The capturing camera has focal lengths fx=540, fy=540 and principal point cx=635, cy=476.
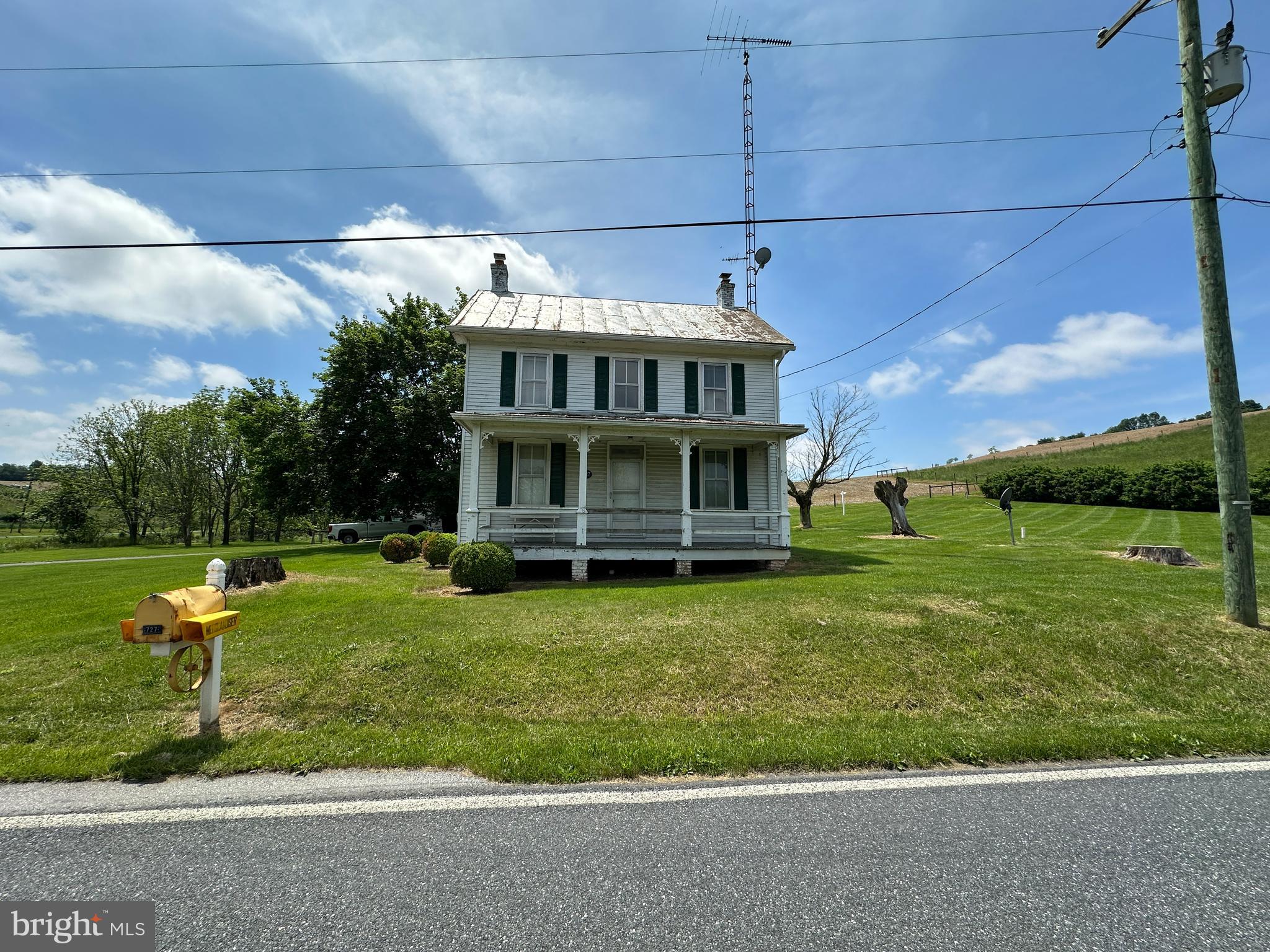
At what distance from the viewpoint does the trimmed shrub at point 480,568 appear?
10.9m

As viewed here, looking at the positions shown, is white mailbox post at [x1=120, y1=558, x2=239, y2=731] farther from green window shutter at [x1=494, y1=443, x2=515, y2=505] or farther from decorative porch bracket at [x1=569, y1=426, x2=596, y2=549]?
green window shutter at [x1=494, y1=443, x2=515, y2=505]

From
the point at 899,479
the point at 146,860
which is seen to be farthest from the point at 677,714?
the point at 899,479

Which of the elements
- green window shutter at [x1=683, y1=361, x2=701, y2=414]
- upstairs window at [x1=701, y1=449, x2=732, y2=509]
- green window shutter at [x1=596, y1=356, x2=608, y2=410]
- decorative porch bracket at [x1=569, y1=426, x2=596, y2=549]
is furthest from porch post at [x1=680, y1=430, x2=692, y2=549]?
green window shutter at [x1=596, y1=356, x2=608, y2=410]

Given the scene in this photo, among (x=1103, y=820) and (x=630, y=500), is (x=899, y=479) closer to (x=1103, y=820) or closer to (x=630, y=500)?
(x=630, y=500)

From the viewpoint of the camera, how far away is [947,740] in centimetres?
434

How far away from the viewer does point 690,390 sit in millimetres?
16219

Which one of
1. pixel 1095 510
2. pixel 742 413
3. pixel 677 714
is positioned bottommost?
pixel 677 714

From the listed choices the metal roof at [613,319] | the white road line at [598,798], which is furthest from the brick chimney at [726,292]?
the white road line at [598,798]

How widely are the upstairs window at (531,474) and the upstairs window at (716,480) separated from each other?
4617mm

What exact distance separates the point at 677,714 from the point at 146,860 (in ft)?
12.3

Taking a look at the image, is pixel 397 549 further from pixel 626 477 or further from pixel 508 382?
pixel 626 477

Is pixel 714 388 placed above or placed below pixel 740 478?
above

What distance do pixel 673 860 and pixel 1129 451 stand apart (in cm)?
6134

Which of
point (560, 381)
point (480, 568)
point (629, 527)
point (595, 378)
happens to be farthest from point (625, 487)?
point (480, 568)
